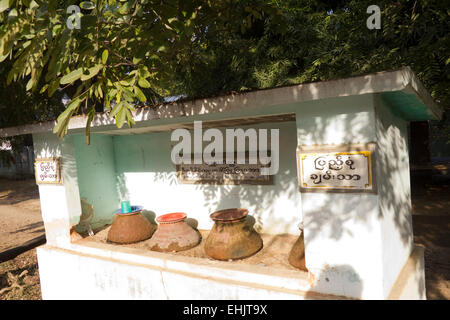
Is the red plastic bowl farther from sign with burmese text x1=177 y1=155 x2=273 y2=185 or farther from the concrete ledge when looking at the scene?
sign with burmese text x1=177 y1=155 x2=273 y2=185

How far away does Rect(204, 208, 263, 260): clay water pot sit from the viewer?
370 centimetres

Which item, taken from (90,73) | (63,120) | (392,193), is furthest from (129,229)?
(392,193)

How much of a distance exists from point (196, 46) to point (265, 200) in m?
3.49

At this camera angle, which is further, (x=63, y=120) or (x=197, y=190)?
(x=197, y=190)

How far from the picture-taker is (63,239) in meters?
4.83

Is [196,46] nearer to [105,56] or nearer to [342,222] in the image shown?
[105,56]

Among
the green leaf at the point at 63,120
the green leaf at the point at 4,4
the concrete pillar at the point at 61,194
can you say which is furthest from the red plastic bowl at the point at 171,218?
the green leaf at the point at 4,4

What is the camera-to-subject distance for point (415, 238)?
7.25m

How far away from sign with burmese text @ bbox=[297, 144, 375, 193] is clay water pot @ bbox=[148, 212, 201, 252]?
2.09 m

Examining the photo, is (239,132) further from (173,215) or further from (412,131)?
(412,131)

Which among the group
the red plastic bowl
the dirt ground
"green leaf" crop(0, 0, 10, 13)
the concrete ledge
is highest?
"green leaf" crop(0, 0, 10, 13)

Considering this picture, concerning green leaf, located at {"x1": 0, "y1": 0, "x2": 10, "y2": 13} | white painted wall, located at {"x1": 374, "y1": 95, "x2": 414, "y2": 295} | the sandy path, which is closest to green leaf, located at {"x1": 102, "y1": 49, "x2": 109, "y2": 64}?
green leaf, located at {"x1": 0, "y1": 0, "x2": 10, "y2": 13}

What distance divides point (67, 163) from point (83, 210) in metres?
0.91
